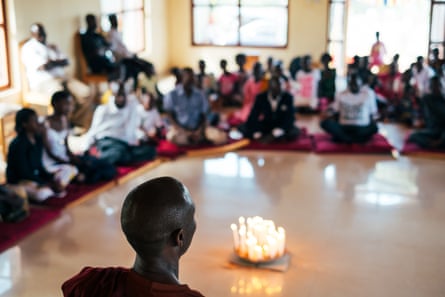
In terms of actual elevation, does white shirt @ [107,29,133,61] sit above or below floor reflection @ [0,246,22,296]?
above

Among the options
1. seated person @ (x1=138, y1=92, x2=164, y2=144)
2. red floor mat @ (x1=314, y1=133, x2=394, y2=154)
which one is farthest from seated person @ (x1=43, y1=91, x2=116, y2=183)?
red floor mat @ (x1=314, y1=133, x2=394, y2=154)

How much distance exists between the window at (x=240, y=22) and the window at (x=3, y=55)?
565 cm

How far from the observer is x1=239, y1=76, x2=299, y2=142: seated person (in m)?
8.69

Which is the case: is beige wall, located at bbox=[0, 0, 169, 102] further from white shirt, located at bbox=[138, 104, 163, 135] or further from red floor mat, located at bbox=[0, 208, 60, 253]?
red floor mat, located at bbox=[0, 208, 60, 253]

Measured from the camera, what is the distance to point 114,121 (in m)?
7.59

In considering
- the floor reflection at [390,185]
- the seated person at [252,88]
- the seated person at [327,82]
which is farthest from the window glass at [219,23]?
the floor reflection at [390,185]

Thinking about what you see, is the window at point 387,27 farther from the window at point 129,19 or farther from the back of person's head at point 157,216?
the back of person's head at point 157,216

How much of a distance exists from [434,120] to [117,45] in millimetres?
4601

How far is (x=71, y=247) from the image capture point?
542cm

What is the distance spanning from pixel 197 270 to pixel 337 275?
0.96 metres

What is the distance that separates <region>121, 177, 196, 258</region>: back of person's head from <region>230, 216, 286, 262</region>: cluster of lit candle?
2938mm

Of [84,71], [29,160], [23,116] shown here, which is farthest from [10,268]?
[84,71]

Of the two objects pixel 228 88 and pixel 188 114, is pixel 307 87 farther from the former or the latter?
pixel 188 114

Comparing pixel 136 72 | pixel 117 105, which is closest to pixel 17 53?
pixel 117 105
